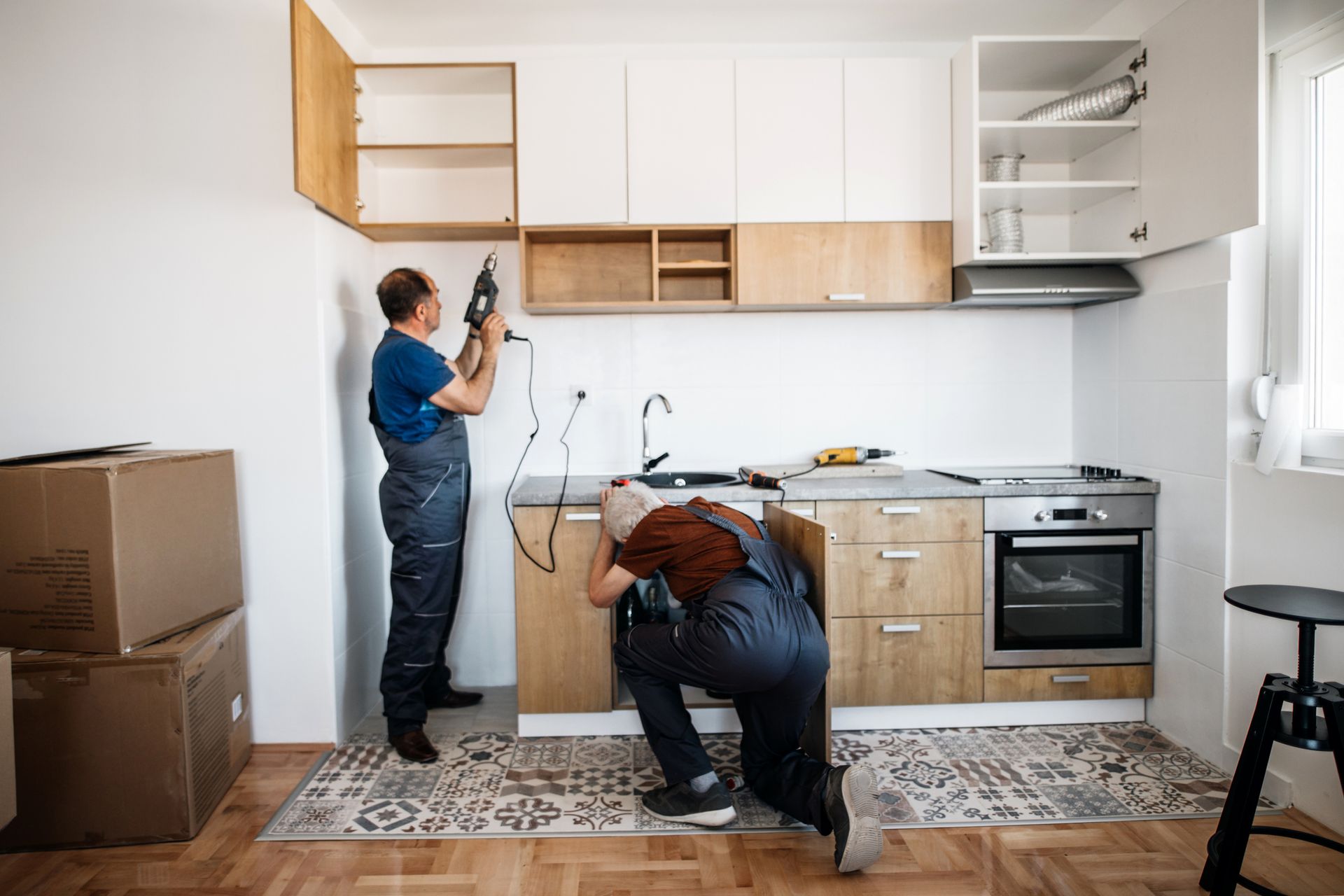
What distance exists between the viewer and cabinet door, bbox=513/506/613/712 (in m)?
2.66

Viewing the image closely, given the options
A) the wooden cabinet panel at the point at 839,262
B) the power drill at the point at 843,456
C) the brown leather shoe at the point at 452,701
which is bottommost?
the brown leather shoe at the point at 452,701

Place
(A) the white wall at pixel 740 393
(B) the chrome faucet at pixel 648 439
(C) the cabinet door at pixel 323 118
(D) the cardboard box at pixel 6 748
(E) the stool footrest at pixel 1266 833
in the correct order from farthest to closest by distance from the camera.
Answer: (A) the white wall at pixel 740 393 → (B) the chrome faucet at pixel 648 439 → (C) the cabinet door at pixel 323 118 → (E) the stool footrest at pixel 1266 833 → (D) the cardboard box at pixel 6 748

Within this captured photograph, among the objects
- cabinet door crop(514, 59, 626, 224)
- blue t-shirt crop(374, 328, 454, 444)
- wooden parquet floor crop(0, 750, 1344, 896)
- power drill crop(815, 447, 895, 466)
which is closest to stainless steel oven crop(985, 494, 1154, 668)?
power drill crop(815, 447, 895, 466)

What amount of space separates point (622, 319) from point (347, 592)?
4.82 ft

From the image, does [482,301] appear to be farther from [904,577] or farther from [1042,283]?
[1042,283]

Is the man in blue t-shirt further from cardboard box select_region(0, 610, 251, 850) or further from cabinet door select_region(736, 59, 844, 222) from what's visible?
cabinet door select_region(736, 59, 844, 222)

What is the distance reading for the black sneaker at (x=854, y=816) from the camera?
1.87 metres

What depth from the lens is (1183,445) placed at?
2.60m

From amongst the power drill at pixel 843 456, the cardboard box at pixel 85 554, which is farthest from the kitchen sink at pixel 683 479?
the cardboard box at pixel 85 554

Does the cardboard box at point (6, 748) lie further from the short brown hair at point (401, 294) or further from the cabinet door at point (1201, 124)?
the cabinet door at point (1201, 124)

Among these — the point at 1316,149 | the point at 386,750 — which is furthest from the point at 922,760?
the point at 1316,149

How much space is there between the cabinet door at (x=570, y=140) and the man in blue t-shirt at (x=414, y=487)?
56 centimetres

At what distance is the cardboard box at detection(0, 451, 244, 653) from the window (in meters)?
3.26

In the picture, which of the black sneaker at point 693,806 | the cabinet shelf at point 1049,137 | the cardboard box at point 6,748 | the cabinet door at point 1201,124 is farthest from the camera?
the cabinet shelf at point 1049,137
